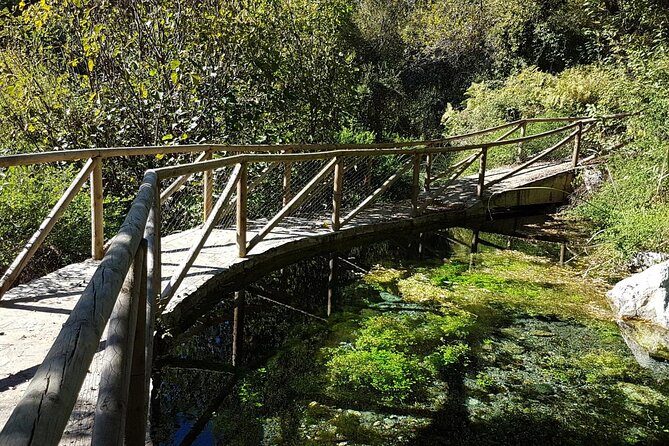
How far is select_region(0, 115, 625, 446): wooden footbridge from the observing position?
1005 mm

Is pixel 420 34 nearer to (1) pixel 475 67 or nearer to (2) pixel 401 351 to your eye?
(1) pixel 475 67

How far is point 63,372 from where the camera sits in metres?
0.79

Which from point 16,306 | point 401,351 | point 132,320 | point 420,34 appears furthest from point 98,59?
point 420,34

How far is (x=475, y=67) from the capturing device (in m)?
17.8

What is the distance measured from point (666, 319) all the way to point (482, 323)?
1.68 metres

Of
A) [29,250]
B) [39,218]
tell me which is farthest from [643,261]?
[39,218]

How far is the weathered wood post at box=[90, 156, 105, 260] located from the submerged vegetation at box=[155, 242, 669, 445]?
174 cm

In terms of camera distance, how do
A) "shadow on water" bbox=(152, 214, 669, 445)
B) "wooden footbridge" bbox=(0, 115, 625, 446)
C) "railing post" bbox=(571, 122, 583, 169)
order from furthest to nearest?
1. "railing post" bbox=(571, 122, 583, 169)
2. "shadow on water" bbox=(152, 214, 669, 445)
3. "wooden footbridge" bbox=(0, 115, 625, 446)

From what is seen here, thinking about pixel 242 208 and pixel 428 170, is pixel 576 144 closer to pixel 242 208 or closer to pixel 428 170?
pixel 428 170

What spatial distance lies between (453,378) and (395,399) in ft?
1.86

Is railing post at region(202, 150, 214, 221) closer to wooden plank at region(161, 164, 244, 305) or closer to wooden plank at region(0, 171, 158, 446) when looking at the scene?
wooden plank at region(161, 164, 244, 305)

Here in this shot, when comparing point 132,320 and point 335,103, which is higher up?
point 335,103

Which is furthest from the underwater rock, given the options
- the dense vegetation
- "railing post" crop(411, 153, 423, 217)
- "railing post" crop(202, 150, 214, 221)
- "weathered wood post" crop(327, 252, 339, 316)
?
"railing post" crop(202, 150, 214, 221)

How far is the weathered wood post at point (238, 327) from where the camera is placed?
4469 millimetres
